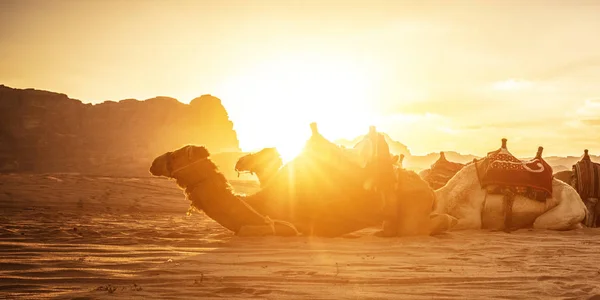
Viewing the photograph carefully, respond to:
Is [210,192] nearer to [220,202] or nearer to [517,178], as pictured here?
[220,202]

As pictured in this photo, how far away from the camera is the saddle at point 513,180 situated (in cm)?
933

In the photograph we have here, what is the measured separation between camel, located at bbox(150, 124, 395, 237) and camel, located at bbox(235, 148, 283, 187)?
0.64 metres

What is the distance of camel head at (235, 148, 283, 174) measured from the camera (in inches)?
353

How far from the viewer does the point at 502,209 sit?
30.9ft

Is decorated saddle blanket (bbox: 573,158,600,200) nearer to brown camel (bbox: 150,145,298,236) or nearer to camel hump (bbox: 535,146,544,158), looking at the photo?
camel hump (bbox: 535,146,544,158)

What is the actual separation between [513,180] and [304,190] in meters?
4.05

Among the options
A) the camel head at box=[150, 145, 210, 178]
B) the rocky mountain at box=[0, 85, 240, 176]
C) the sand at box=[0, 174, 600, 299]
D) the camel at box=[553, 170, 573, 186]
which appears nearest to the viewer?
the sand at box=[0, 174, 600, 299]

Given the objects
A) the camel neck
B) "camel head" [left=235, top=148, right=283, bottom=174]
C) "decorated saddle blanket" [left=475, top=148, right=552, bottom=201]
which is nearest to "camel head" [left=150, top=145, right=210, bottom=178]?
the camel neck

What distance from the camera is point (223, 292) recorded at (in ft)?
13.3

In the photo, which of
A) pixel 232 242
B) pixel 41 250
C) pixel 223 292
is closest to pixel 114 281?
pixel 223 292

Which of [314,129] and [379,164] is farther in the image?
[314,129]

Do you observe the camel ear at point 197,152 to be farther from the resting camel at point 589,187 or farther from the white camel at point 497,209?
the resting camel at point 589,187

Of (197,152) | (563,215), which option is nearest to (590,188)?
(563,215)

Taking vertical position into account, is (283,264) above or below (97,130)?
below
